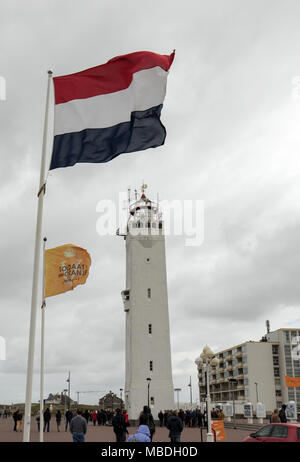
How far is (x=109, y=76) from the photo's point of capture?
11578mm

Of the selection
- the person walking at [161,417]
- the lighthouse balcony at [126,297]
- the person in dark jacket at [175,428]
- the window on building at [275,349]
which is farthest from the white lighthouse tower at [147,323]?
the window on building at [275,349]

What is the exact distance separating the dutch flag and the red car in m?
9.40

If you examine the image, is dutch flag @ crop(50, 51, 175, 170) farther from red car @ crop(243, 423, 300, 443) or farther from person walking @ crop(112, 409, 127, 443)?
person walking @ crop(112, 409, 127, 443)

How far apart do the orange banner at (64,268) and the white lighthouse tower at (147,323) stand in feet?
102

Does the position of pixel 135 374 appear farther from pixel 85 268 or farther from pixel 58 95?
pixel 58 95

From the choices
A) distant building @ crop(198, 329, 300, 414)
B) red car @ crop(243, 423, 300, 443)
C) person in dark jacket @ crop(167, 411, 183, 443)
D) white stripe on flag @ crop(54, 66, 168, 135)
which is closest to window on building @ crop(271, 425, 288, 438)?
red car @ crop(243, 423, 300, 443)

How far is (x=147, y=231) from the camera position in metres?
55.1

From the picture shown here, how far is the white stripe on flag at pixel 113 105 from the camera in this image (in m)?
11.1

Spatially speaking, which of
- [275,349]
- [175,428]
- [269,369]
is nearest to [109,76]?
[175,428]

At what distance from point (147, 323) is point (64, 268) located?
34.2 metres

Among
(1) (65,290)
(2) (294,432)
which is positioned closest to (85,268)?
(1) (65,290)
